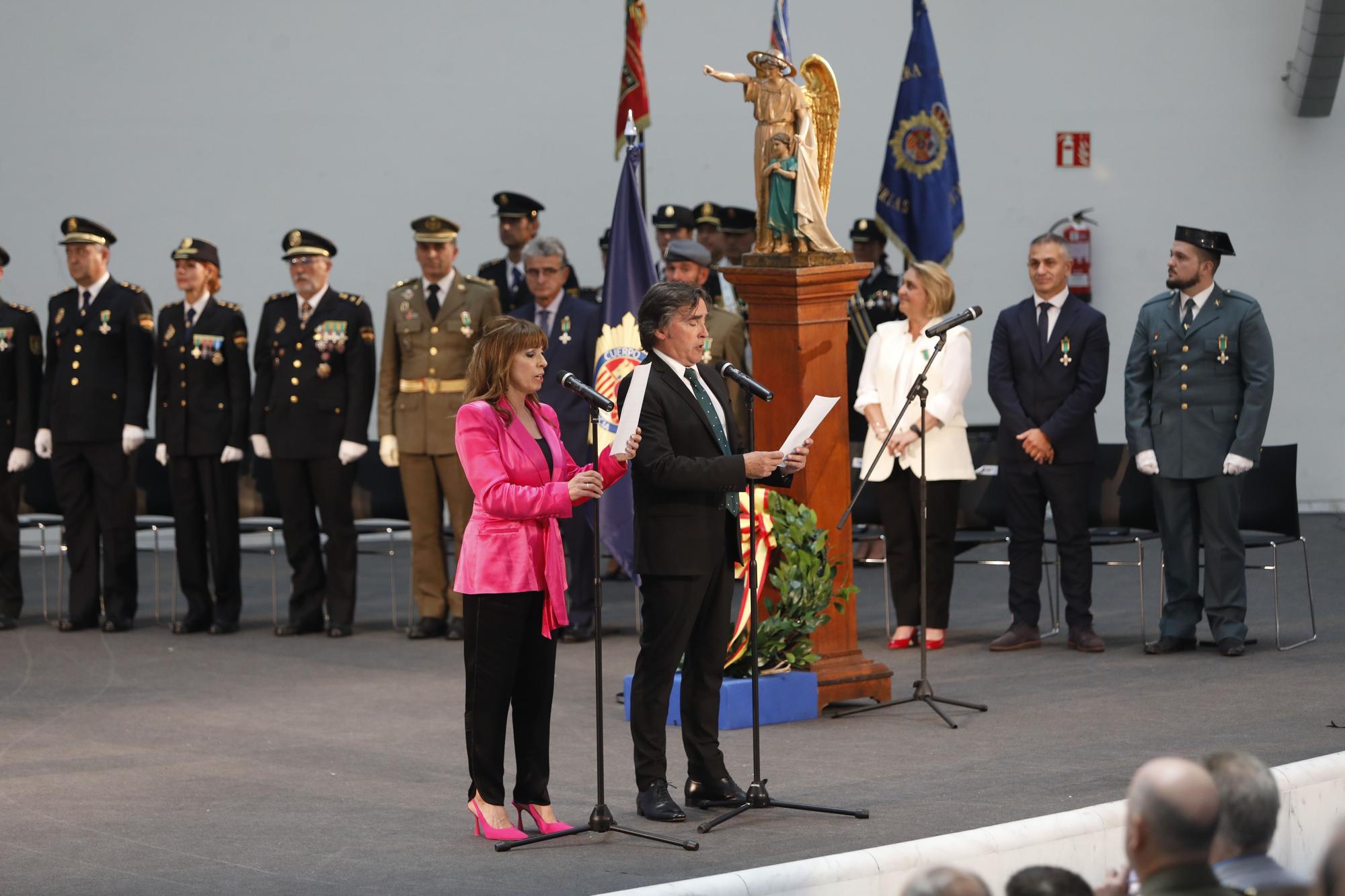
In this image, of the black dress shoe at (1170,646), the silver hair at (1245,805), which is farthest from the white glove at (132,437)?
the silver hair at (1245,805)

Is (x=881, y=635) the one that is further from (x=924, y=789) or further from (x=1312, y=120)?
(x=1312, y=120)

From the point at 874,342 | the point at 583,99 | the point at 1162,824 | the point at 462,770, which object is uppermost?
the point at 583,99

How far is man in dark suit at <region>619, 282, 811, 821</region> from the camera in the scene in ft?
14.9

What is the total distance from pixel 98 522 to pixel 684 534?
4.29 m

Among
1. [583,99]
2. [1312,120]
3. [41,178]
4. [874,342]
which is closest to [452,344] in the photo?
[874,342]

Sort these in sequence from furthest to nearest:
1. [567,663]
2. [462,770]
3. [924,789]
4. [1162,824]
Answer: [567,663] → [462,770] → [924,789] → [1162,824]

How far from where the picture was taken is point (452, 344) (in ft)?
24.5

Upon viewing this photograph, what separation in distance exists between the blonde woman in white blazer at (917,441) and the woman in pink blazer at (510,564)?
266 cm

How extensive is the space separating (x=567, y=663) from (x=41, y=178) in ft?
16.8

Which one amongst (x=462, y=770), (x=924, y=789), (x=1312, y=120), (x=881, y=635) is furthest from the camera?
(x=1312, y=120)

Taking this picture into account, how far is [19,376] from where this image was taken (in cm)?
802

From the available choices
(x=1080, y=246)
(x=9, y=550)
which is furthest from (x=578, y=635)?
(x=1080, y=246)

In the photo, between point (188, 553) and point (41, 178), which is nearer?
point (188, 553)

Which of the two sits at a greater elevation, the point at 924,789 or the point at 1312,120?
the point at 1312,120
